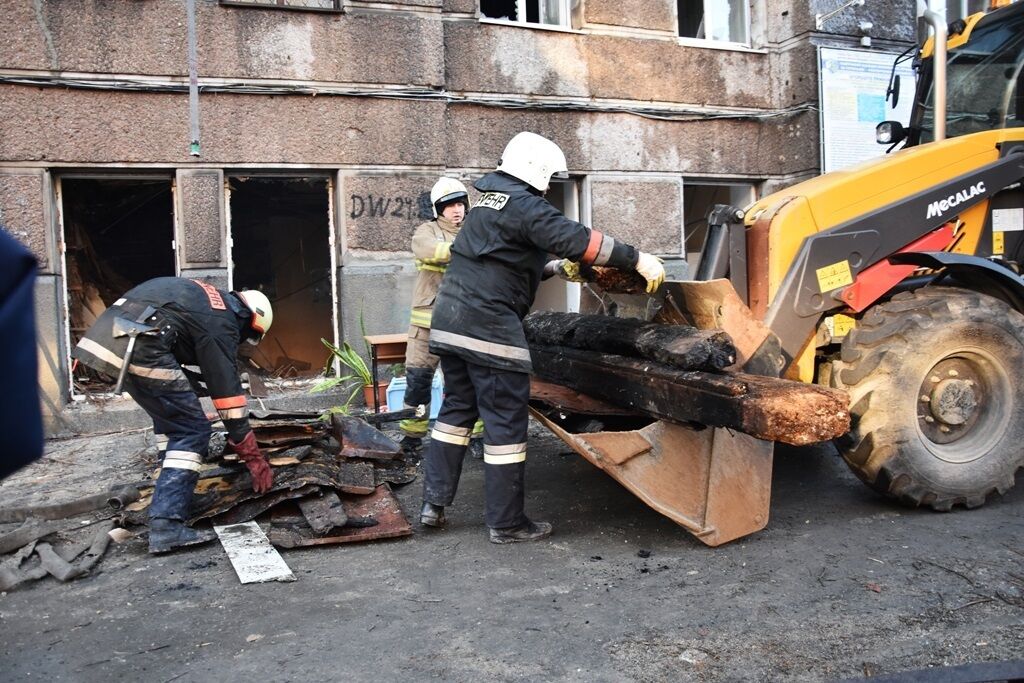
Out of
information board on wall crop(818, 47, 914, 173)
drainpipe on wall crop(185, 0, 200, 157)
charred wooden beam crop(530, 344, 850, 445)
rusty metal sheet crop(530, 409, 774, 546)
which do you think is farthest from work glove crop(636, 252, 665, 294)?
information board on wall crop(818, 47, 914, 173)

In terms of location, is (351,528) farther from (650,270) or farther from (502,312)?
(650,270)

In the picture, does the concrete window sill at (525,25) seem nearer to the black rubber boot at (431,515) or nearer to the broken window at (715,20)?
the broken window at (715,20)

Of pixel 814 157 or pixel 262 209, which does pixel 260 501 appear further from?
pixel 814 157

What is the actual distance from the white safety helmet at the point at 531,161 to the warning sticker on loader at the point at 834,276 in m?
1.33

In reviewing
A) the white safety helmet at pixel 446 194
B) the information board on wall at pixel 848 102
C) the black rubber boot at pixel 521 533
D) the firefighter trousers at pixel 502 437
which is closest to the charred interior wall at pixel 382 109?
the information board on wall at pixel 848 102

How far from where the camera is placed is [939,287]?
160 inches

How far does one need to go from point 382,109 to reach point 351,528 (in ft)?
14.8

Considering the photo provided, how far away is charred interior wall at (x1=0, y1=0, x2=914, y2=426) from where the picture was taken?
664 cm

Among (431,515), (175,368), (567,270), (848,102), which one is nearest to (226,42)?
(175,368)

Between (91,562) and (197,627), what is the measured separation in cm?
100

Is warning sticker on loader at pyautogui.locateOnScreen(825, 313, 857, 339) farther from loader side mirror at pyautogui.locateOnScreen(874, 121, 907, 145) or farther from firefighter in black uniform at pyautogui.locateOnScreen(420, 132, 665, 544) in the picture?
loader side mirror at pyautogui.locateOnScreen(874, 121, 907, 145)

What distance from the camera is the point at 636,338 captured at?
13.0 ft

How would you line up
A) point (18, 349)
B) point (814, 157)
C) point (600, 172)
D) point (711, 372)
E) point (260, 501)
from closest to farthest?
point (18, 349) < point (711, 372) < point (260, 501) < point (600, 172) < point (814, 157)

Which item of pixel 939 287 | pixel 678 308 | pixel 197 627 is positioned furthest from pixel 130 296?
pixel 939 287
